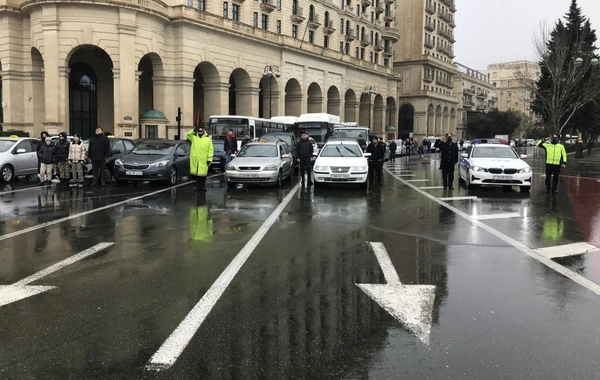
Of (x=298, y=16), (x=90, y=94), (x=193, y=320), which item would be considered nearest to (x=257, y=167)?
(x=193, y=320)

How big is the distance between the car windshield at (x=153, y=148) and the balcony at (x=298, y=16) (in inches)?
1526

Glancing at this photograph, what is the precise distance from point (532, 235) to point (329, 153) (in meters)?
8.83

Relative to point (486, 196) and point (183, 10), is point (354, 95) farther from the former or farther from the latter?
point (486, 196)

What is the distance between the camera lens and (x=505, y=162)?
15906 mm

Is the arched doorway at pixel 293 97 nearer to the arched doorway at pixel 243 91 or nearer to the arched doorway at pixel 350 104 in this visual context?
the arched doorway at pixel 243 91

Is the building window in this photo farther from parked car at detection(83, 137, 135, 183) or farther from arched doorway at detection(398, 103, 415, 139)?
arched doorway at detection(398, 103, 415, 139)

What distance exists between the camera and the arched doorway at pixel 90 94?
41562 mm

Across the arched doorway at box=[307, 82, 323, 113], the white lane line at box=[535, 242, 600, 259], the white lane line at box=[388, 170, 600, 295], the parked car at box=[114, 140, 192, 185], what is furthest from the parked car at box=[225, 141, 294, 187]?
the arched doorway at box=[307, 82, 323, 113]

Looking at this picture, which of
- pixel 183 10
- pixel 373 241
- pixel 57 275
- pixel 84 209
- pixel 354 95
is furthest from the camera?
pixel 354 95

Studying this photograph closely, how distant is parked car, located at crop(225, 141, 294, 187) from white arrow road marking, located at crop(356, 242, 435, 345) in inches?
378

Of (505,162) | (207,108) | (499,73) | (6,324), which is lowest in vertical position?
(6,324)

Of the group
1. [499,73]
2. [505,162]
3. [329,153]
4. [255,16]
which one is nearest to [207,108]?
[255,16]

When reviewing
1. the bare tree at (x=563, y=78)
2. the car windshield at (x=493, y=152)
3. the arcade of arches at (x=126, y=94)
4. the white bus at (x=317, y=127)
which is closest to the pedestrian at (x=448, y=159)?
the car windshield at (x=493, y=152)

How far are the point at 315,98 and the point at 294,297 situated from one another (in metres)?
54.9
